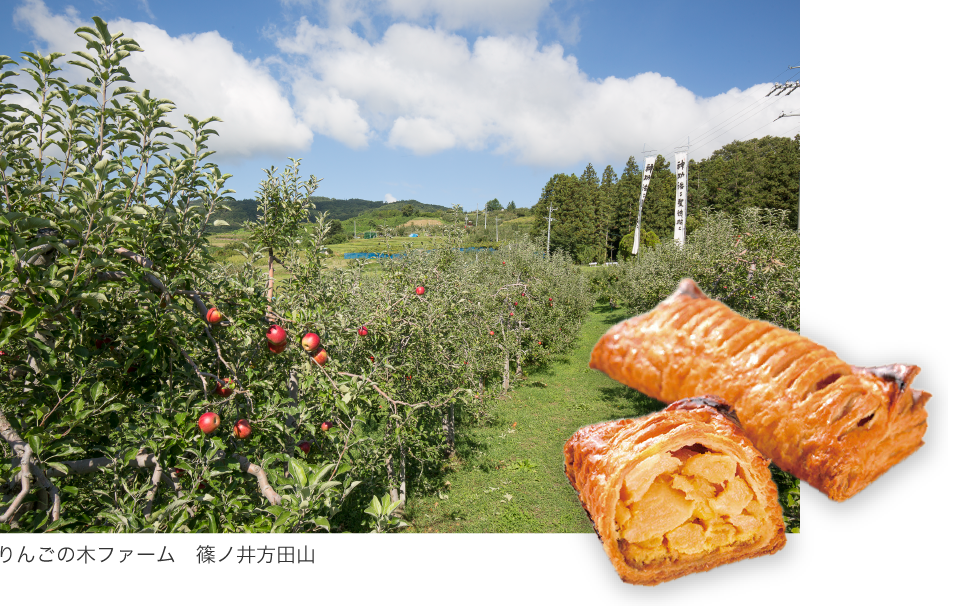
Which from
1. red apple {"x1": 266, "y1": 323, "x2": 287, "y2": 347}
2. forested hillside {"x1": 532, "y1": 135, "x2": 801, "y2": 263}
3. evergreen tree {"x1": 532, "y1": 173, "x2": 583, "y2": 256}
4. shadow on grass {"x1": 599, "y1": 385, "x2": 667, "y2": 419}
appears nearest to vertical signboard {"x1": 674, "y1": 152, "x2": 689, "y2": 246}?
forested hillside {"x1": 532, "y1": 135, "x2": 801, "y2": 263}

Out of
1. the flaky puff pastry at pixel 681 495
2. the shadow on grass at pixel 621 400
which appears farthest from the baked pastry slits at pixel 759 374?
the shadow on grass at pixel 621 400

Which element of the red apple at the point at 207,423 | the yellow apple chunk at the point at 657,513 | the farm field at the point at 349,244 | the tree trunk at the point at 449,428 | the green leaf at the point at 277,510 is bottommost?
the tree trunk at the point at 449,428

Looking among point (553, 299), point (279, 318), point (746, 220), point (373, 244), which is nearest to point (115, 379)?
point (279, 318)

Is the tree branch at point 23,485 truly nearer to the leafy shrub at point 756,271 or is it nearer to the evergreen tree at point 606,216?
the leafy shrub at point 756,271

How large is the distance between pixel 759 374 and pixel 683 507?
46 cm

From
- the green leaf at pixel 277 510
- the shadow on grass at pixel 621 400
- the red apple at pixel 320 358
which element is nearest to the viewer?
the green leaf at pixel 277 510

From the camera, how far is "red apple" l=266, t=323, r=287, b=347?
1723mm

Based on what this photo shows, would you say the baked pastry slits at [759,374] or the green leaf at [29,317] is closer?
the baked pastry slits at [759,374]

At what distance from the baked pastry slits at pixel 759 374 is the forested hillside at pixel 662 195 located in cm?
98

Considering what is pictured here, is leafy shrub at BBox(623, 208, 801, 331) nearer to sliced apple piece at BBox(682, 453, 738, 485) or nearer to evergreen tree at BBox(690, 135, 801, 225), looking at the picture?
sliced apple piece at BBox(682, 453, 738, 485)

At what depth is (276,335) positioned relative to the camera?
5.67ft

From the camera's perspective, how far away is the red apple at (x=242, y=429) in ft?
5.87

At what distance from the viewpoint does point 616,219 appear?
61.5 feet

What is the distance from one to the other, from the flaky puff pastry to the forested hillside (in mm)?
1244
